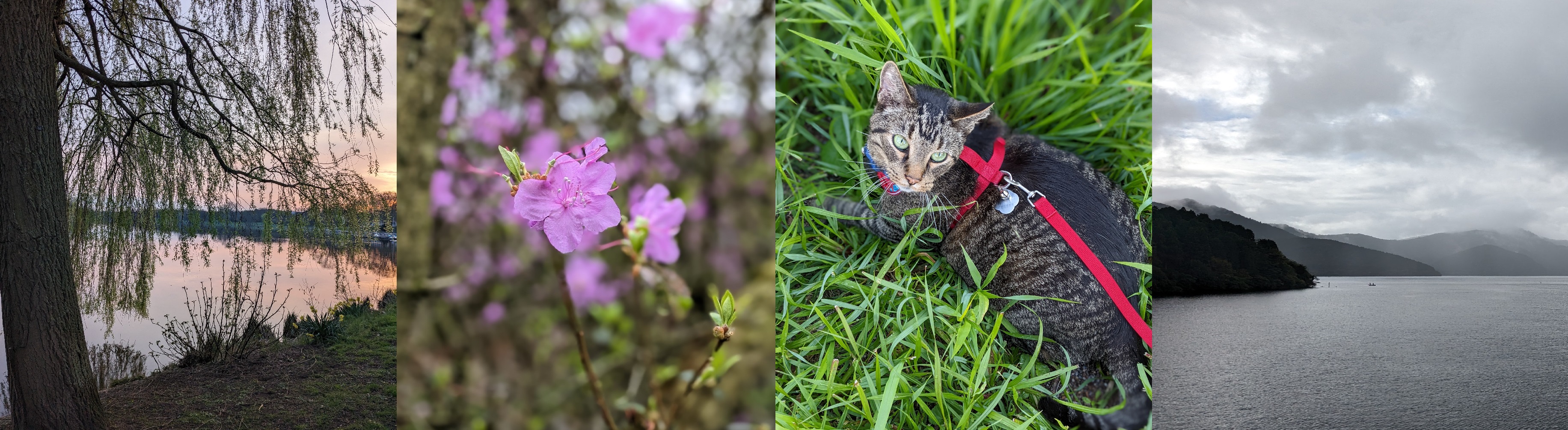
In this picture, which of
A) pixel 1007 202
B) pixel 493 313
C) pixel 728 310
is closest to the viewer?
pixel 728 310

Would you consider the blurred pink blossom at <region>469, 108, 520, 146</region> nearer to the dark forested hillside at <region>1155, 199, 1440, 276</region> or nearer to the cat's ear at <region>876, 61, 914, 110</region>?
the cat's ear at <region>876, 61, 914, 110</region>

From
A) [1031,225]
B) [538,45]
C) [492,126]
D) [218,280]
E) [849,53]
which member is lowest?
[218,280]

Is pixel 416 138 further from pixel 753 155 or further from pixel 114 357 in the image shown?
pixel 753 155

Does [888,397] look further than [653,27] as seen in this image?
No

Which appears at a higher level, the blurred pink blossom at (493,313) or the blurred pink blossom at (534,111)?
the blurred pink blossom at (534,111)

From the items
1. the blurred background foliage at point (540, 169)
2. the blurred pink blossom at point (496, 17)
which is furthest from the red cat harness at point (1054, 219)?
the blurred pink blossom at point (496, 17)

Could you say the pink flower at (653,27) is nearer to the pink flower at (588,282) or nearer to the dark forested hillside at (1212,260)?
the pink flower at (588,282)

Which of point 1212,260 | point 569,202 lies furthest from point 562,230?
point 1212,260

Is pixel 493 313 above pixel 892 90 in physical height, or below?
below

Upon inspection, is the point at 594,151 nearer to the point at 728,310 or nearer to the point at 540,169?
the point at 540,169
